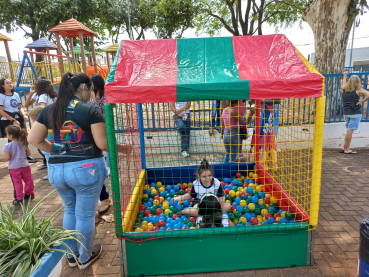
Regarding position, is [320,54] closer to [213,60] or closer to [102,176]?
[213,60]

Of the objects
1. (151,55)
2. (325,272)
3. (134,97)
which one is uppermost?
(151,55)

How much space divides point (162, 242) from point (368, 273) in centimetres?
194

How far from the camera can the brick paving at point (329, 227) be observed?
9.66 ft

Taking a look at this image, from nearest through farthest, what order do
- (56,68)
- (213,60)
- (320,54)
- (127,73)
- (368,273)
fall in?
(368,273)
(127,73)
(213,60)
(320,54)
(56,68)

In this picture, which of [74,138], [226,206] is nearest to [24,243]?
[74,138]

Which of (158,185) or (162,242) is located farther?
(158,185)

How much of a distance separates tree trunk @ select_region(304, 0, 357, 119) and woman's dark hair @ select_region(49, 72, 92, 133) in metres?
7.68

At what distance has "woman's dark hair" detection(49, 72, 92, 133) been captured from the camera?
2611 millimetres

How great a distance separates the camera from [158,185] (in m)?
5.05

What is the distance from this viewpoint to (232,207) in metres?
4.18

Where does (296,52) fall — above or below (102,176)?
above

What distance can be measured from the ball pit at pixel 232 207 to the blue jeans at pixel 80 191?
71 cm

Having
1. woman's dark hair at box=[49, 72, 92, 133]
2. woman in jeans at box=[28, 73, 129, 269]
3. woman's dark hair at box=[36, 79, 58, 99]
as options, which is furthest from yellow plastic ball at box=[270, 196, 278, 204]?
woman's dark hair at box=[36, 79, 58, 99]

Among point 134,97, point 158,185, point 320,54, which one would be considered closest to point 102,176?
point 134,97
